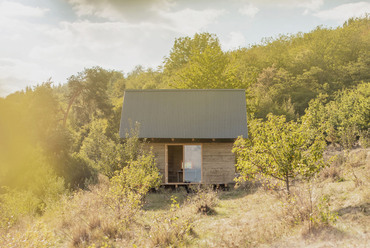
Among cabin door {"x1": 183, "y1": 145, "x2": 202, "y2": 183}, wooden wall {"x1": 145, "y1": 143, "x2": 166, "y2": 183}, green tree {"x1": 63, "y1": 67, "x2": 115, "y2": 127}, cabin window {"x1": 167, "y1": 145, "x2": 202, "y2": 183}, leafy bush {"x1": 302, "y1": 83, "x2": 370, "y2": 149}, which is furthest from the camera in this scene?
green tree {"x1": 63, "y1": 67, "x2": 115, "y2": 127}

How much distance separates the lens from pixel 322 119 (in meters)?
22.8

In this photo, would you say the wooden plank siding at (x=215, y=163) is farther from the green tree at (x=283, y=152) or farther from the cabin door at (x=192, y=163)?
the green tree at (x=283, y=152)

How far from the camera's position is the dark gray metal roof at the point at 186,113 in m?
15.0

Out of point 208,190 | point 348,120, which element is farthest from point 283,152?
point 348,120

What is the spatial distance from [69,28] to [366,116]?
21.1 m

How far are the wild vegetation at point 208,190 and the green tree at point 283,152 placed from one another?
3 cm

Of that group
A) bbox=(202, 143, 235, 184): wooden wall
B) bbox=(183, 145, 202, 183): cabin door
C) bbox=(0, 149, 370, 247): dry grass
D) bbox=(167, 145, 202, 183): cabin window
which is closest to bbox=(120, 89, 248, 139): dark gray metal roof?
bbox=(202, 143, 235, 184): wooden wall

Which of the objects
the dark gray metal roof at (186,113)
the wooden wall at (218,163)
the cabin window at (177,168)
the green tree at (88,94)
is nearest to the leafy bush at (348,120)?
the dark gray metal roof at (186,113)

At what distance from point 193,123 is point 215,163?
261 centimetres

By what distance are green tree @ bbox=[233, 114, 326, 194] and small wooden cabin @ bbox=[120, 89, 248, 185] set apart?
6.17 m

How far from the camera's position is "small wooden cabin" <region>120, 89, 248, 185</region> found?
48.6ft

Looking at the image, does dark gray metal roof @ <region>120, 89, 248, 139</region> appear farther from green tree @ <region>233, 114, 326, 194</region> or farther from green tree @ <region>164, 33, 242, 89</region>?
green tree @ <region>164, 33, 242, 89</region>

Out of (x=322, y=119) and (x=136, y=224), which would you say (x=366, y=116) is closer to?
(x=322, y=119)

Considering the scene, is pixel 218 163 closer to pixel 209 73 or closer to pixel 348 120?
pixel 348 120
